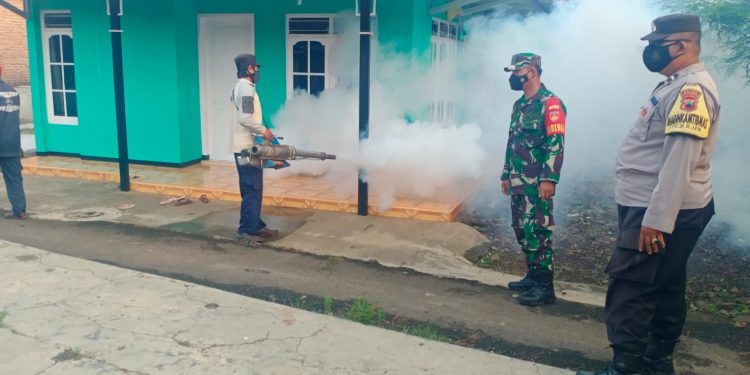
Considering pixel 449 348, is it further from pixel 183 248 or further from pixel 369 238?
pixel 183 248

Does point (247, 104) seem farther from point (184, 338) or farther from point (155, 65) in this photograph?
point (155, 65)

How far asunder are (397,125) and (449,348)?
4.15m

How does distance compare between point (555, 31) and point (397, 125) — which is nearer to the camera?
point (397, 125)

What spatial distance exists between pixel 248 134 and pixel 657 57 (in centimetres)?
403

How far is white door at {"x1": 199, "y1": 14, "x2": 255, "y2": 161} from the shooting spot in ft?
31.0

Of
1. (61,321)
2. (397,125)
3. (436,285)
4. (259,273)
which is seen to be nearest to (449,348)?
(436,285)

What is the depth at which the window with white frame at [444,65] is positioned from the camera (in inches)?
365

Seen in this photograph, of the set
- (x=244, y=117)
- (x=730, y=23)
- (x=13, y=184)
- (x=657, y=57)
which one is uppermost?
(x=730, y=23)

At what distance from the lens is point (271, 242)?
619cm

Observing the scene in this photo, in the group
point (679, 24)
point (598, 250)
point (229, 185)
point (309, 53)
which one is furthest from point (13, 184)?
point (679, 24)

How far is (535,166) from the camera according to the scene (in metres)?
4.69

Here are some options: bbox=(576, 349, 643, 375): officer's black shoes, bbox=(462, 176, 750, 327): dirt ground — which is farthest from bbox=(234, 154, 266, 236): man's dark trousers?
bbox=(576, 349, 643, 375): officer's black shoes

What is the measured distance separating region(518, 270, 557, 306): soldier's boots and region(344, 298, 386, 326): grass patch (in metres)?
1.15

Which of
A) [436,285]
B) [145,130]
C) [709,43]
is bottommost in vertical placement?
[436,285]
